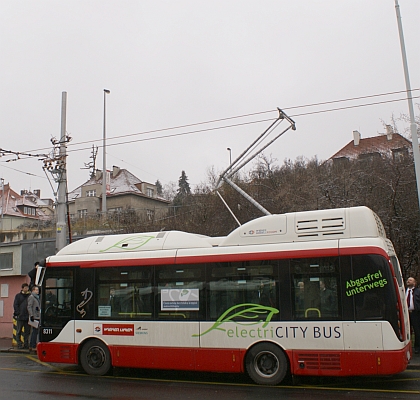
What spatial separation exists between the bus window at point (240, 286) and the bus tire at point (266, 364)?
74 centimetres

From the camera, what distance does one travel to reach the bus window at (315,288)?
943 cm

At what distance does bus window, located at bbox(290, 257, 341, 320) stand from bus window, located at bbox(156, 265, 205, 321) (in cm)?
199

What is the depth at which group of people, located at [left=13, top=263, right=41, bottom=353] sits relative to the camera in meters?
15.8

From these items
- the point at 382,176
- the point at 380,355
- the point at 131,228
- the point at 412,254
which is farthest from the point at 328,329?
the point at 131,228

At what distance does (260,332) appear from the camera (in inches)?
387

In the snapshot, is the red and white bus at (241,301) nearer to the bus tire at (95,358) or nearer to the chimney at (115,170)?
the bus tire at (95,358)

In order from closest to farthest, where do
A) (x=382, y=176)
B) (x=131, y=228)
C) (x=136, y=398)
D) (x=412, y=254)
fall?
1. (x=136, y=398)
2. (x=412, y=254)
3. (x=382, y=176)
4. (x=131, y=228)

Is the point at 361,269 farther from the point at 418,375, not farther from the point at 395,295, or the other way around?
the point at 418,375

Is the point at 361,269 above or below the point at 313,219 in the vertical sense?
below

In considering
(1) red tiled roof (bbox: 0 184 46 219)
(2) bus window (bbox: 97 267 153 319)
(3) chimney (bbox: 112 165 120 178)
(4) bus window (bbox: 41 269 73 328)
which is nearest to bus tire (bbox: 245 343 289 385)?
(2) bus window (bbox: 97 267 153 319)

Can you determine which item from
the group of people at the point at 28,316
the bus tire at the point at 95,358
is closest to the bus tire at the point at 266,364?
the bus tire at the point at 95,358

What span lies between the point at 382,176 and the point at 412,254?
3.50 meters

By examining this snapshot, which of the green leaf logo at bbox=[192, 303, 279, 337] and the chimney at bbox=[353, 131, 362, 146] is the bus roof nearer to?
the green leaf logo at bbox=[192, 303, 279, 337]

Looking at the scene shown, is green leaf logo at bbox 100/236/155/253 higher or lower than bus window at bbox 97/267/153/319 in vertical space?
higher
